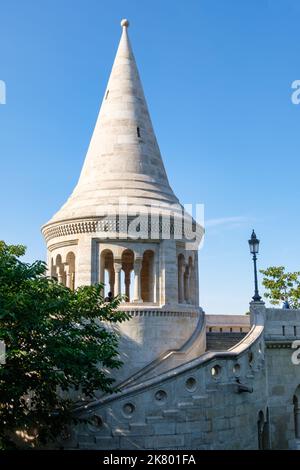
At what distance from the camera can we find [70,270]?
598 inches

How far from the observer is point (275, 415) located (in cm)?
1602

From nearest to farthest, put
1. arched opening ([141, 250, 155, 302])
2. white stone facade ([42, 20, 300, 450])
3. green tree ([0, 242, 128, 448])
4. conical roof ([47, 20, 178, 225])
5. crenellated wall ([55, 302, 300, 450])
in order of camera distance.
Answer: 1. green tree ([0, 242, 128, 448])
2. crenellated wall ([55, 302, 300, 450])
3. white stone facade ([42, 20, 300, 450])
4. arched opening ([141, 250, 155, 302])
5. conical roof ([47, 20, 178, 225])

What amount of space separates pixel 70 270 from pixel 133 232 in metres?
2.38

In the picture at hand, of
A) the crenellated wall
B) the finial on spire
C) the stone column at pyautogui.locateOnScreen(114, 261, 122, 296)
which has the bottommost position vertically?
the crenellated wall

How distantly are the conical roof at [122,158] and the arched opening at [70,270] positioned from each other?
45.0 inches

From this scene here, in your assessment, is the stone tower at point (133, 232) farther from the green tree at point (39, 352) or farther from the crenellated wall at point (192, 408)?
the green tree at point (39, 352)

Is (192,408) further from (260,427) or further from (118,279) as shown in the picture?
(118,279)

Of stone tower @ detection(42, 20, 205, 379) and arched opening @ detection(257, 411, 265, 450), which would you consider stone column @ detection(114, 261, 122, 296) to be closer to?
stone tower @ detection(42, 20, 205, 379)

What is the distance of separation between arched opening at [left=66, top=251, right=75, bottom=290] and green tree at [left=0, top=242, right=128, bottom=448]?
12.1ft

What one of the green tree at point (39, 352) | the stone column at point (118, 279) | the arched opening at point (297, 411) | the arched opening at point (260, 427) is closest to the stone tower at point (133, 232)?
the stone column at point (118, 279)

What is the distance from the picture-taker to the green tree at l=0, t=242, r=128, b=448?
9.58 meters

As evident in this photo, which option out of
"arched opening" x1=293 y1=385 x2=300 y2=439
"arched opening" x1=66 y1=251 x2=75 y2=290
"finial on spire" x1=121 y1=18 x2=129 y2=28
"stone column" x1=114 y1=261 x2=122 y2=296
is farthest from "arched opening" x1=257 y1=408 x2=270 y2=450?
"finial on spire" x1=121 y1=18 x2=129 y2=28

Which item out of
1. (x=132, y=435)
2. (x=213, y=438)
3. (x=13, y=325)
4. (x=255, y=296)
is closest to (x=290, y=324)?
(x=255, y=296)
